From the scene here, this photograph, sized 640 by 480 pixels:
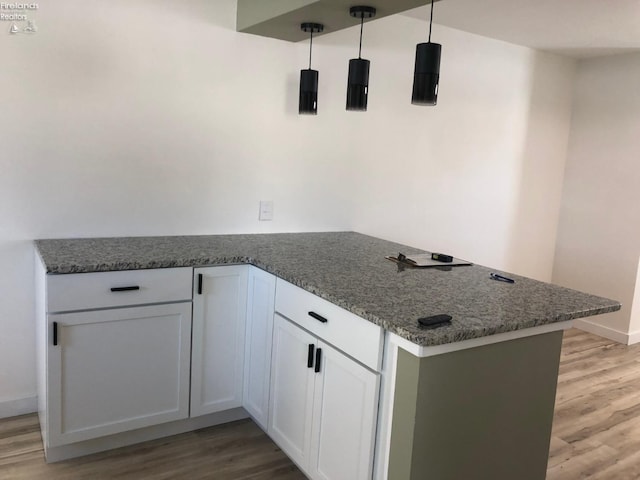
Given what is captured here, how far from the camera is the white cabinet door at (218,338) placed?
2420 mm

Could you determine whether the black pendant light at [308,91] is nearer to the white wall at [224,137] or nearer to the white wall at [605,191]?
the white wall at [224,137]

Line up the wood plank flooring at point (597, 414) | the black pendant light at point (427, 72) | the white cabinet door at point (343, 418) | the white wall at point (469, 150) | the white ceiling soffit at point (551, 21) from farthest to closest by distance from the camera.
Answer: the white wall at point (469, 150), the white ceiling soffit at point (551, 21), the wood plank flooring at point (597, 414), the black pendant light at point (427, 72), the white cabinet door at point (343, 418)

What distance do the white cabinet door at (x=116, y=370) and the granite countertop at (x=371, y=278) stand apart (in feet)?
0.79

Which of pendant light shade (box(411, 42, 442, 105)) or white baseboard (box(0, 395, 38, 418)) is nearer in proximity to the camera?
pendant light shade (box(411, 42, 442, 105))

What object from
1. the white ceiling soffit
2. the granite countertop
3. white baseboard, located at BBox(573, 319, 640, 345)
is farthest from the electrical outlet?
white baseboard, located at BBox(573, 319, 640, 345)

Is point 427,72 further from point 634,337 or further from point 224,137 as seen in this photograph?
point 634,337

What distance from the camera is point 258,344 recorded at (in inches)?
97.0

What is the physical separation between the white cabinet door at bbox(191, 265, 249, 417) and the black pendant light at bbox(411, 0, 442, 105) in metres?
1.11

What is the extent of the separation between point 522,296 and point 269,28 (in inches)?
71.8

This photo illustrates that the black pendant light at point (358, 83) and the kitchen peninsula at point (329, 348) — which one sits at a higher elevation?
the black pendant light at point (358, 83)

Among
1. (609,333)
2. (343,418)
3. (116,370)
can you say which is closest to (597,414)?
(609,333)

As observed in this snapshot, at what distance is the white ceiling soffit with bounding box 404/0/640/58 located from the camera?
3.03 m

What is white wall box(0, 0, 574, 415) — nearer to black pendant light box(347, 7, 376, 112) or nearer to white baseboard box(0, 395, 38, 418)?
white baseboard box(0, 395, 38, 418)

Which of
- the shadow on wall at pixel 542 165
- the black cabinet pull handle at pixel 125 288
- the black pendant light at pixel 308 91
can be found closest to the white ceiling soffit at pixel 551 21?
the shadow on wall at pixel 542 165
